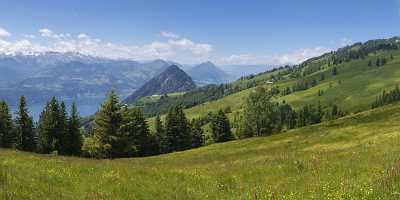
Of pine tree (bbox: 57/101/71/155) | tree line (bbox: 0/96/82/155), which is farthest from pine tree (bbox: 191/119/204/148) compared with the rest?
pine tree (bbox: 57/101/71/155)

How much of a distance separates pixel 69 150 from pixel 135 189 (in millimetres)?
78860

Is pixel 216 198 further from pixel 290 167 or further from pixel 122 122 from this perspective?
pixel 122 122

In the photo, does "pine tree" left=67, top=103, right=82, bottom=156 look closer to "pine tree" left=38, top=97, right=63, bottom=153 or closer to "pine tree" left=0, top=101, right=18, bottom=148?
"pine tree" left=38, top=97, right=63, bottom=153

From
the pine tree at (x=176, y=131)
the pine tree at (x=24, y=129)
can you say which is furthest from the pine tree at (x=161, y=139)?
the pine tree at (x=24, y=129)

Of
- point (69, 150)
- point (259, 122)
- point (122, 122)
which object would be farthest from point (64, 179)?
point (259, 122)

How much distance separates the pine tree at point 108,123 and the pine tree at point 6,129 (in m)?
25.4

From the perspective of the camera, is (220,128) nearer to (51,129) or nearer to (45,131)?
(51,129)

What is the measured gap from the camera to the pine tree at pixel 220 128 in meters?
123

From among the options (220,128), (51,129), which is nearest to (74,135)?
(51,129)

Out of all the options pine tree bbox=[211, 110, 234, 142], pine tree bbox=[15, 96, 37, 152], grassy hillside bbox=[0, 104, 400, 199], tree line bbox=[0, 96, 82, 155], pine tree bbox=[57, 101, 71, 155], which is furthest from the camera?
pine tree bbox=[211, 110, 234, 142]

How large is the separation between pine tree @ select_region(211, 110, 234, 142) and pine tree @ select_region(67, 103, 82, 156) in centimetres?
4419

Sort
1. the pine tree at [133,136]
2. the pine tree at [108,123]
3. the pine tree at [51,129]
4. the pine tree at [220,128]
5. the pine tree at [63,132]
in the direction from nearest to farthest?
1. the pine tree at [108,123]
2. the pine tree at [133,136]
3. the pine tree at [51,129]
4. the pine tree at [63,132]
5. the pine tree at [220,128]

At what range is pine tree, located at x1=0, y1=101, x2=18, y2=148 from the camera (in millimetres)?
87375

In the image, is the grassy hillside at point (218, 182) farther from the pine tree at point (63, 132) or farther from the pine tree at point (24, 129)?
the pine tree at point (24, 129)
